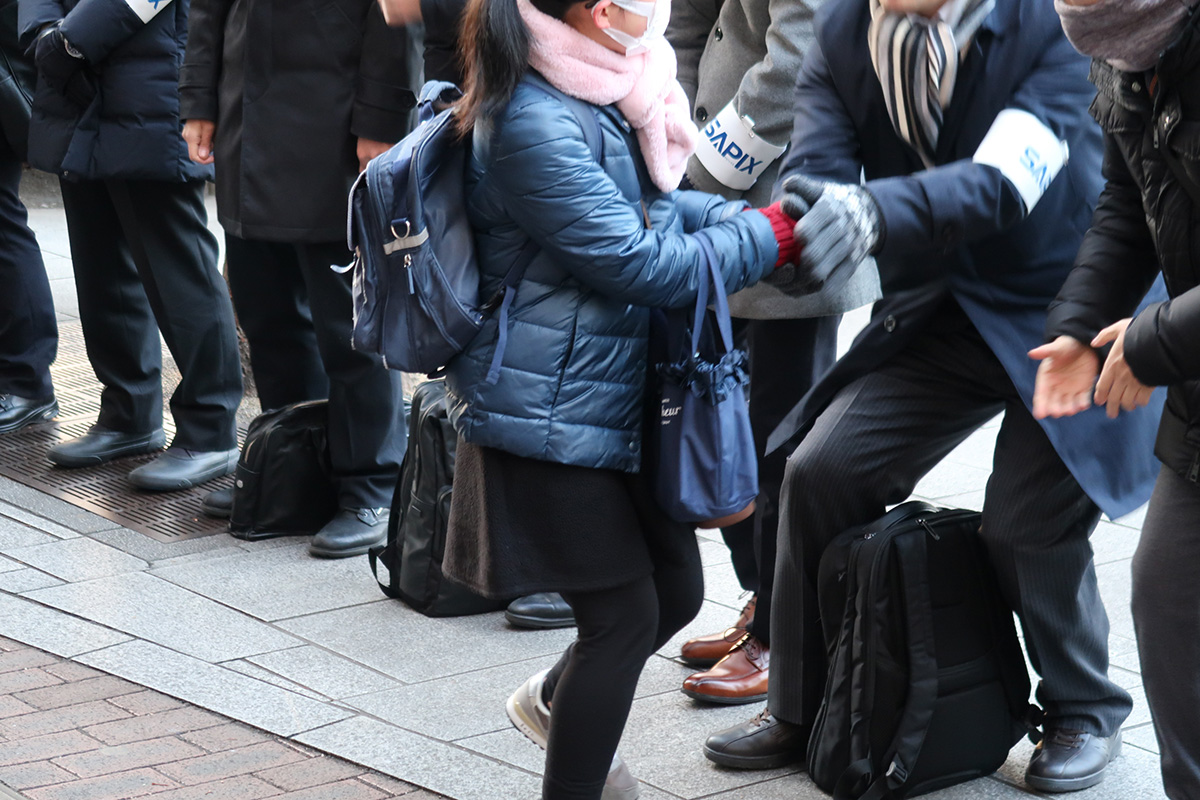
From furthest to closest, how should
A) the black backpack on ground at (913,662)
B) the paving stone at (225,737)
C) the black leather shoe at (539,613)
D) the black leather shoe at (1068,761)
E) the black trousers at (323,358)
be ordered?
the black trousers at (323,358) < the black leather shoe at (539,613) < the paving stone at (225,737) < the black leather shoe at (1068,761) < the black backpack on ground at (913,662)

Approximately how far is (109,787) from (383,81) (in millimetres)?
2278

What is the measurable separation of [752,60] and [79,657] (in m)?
2.43

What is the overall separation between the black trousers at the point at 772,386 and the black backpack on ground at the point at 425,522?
0.92m

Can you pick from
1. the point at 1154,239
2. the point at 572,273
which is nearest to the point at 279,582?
the point at 572,273

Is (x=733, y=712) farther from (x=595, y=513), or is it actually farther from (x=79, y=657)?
(x=79, y=657)

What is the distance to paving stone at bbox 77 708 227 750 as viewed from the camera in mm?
3645

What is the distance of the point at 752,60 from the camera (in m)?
3.99

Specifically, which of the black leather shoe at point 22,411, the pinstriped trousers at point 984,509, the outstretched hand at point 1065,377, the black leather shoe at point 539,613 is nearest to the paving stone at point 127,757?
the black leather shoe at point 539,613

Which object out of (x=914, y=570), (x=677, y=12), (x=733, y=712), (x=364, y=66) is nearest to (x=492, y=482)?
(x=914, y=570)

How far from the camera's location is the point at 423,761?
353 centimetres

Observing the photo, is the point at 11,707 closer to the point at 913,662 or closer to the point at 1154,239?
the point at 913,662

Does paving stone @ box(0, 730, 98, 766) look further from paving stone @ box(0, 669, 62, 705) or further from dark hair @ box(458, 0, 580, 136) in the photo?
dark hair @ box(458, 0, 580, 136)

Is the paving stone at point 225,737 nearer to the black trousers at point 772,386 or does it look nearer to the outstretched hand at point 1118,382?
the black trousers at point 772,386

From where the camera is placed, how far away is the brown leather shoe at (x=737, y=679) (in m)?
3.85
